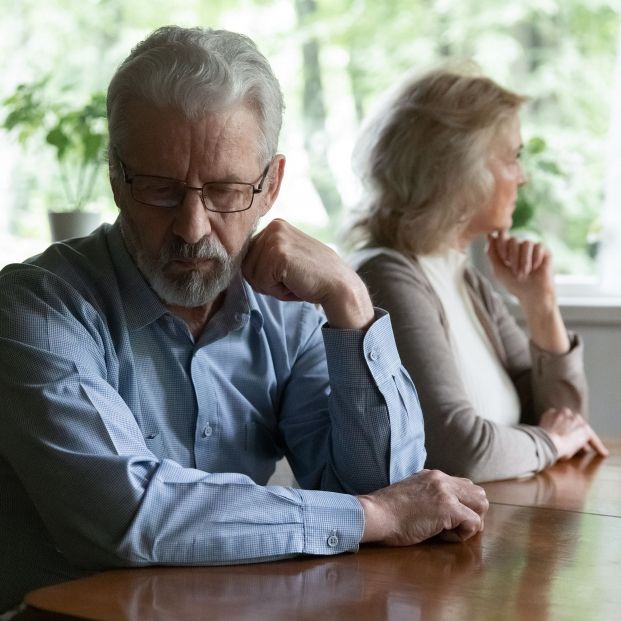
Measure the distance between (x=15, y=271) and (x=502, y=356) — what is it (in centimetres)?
131

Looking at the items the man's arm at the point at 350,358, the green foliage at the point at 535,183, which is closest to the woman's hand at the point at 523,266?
the green foliage at the point at 535,183

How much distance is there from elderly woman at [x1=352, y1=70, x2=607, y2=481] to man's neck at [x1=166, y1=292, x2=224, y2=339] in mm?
529

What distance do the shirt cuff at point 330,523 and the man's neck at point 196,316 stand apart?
365 mm

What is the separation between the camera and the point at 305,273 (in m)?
1.51

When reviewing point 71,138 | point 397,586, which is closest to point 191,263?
point 397,586

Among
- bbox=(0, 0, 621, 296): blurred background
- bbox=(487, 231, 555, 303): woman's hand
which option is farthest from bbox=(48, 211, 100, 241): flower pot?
bbox=(487, 231, 555, 303): woman's hand

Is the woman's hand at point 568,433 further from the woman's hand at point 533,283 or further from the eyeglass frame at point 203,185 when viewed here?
the eyeglass frame at point 203,185

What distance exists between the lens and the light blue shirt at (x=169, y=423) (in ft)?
4.01

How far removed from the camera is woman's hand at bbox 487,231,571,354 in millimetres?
2391

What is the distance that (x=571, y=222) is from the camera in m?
3.32

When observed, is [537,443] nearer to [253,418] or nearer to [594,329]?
[253,418]

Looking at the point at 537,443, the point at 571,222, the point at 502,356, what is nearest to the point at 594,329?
the point at 571,222

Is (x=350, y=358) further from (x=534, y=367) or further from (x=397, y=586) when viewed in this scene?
(x=534, y=367)

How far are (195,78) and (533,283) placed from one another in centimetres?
127
